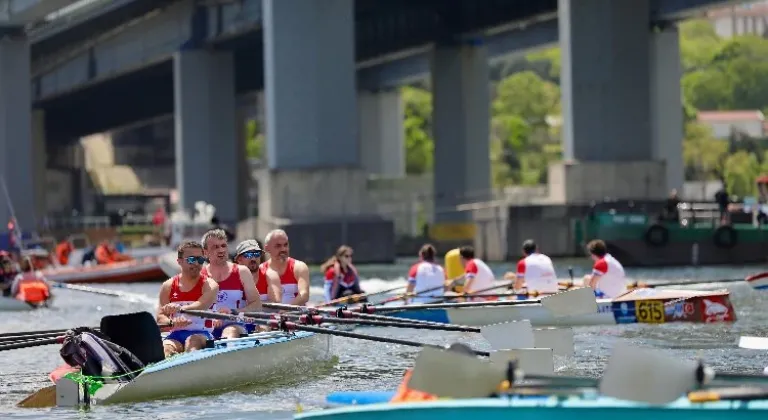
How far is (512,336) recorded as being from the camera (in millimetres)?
16891

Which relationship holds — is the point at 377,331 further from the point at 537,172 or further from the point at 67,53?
the point at 537,172

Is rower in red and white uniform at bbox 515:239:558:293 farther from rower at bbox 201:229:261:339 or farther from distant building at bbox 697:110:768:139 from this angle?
distant building at bbox 697:110:768:139

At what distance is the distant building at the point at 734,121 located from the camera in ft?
615

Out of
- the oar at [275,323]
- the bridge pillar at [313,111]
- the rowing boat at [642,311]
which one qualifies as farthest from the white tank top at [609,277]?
the bridge pillar at [313,111]

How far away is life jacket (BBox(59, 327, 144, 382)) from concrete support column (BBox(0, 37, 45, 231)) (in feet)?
189

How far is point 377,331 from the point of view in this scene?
2875 cm

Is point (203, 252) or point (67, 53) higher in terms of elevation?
point (67, 53)

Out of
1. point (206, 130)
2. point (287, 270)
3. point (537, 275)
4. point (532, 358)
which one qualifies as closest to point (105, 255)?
point (537, 275)

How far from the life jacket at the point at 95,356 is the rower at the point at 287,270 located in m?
3.90

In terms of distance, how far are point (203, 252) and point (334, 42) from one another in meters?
39.0

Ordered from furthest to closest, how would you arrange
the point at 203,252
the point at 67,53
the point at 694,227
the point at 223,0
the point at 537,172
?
the point at 537,172 → the point at 67,53 → the point at 223,0 → the point at 694,227 → the point at 203,252

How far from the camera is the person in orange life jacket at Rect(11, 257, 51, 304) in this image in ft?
128

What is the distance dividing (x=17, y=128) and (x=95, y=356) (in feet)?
197

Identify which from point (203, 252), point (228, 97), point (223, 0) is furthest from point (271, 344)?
point (228, 97)
